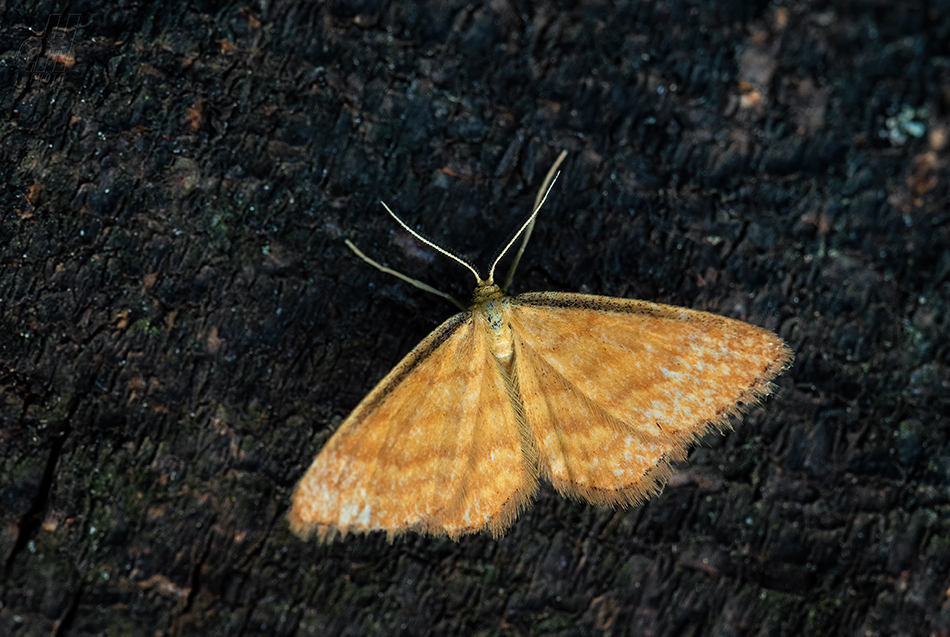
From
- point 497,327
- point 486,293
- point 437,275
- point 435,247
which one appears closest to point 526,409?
point 497,327

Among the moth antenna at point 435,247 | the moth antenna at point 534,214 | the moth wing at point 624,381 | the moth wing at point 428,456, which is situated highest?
the moth antenna at point 534,214

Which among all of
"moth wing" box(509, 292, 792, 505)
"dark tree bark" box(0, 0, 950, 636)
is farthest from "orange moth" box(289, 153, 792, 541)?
"dark tree bark" box(0, 0, 950, 636)

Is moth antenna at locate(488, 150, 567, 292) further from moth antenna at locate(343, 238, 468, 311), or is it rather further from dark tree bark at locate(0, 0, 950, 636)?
moth antenna at locate(343, 238, 468, 311)

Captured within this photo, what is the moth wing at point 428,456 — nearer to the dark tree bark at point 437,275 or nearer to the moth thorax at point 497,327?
the moth thorax at point 497,327

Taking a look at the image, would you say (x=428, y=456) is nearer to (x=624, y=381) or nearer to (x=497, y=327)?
(x=497, y=327)

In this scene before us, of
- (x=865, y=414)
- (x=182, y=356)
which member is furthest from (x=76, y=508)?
(x=865, y=414)

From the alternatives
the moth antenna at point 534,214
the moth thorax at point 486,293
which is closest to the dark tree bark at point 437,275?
the moth antenna at point 534,214
